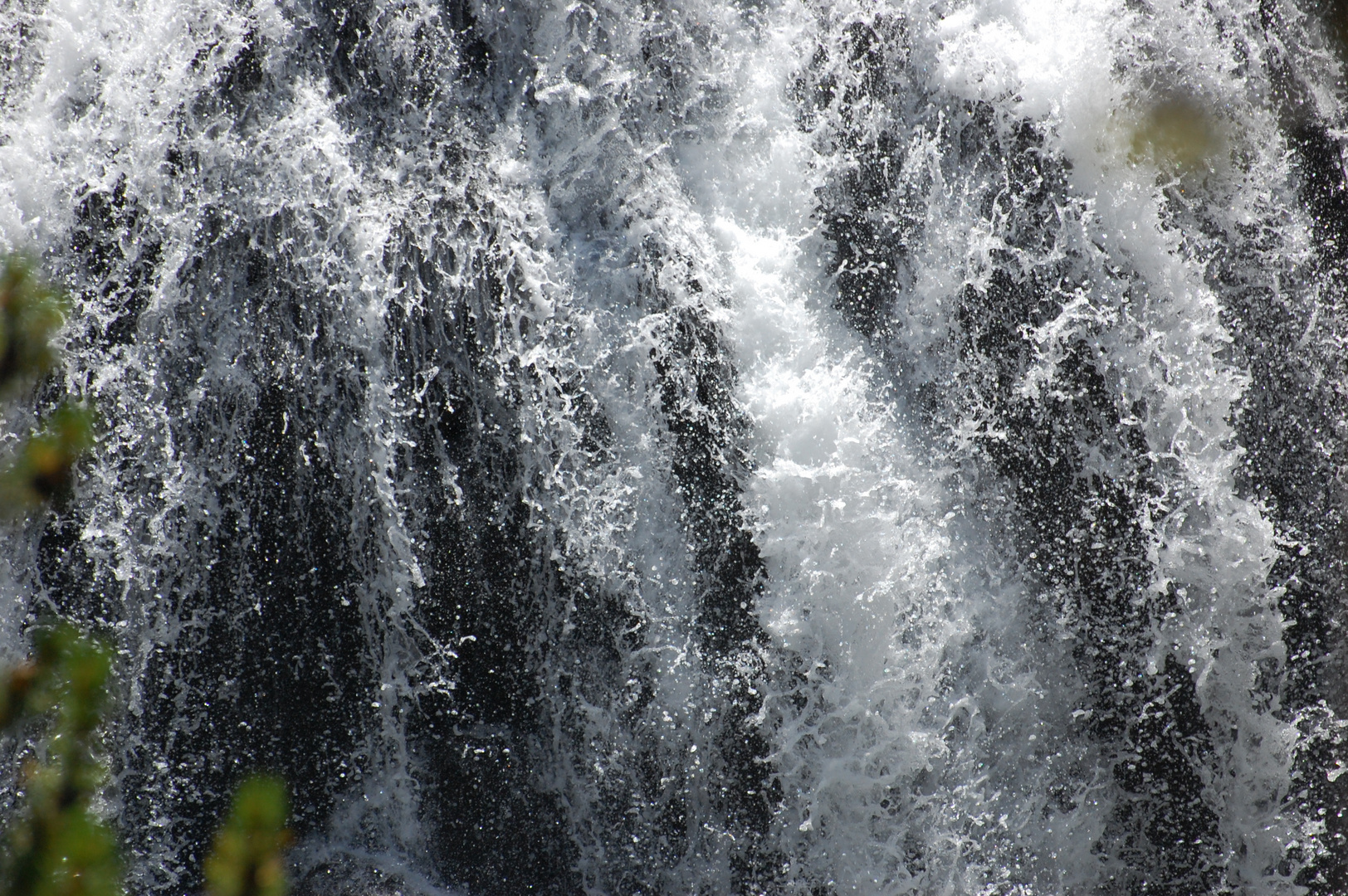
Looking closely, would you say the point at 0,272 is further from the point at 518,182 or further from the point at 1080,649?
the point at 1080,649

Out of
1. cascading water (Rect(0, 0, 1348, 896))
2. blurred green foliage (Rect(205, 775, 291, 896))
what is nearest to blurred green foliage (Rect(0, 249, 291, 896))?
blurred green foliage (Rect(205, 775, 291, 896))

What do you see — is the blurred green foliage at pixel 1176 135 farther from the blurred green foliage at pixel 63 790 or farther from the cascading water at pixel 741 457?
→ the blurred green foliage at pixel 63 790

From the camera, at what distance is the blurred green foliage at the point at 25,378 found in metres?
0.78

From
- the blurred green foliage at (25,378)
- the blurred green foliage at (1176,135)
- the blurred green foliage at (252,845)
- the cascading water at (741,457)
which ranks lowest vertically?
the blurred green foliage at (252,845)

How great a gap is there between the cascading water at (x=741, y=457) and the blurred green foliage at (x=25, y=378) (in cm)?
206

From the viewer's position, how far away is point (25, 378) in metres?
0.85

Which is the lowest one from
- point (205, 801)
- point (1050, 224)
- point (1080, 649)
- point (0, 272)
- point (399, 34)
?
point (0, 272)

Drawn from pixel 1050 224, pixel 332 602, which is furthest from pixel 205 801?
pixel 1050 224

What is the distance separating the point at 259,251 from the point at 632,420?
133cm

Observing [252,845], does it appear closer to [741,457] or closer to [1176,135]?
[741,457]

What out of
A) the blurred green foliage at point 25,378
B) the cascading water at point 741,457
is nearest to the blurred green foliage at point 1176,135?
the cascading water at point 741,457

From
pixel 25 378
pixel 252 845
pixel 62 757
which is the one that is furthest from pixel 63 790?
pixel 25 378

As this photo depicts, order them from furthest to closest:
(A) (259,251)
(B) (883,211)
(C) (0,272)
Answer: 1. (B) (883,211)
2. (A) (259,251)
3. (C) (0,272)

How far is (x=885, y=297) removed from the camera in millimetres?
3072
